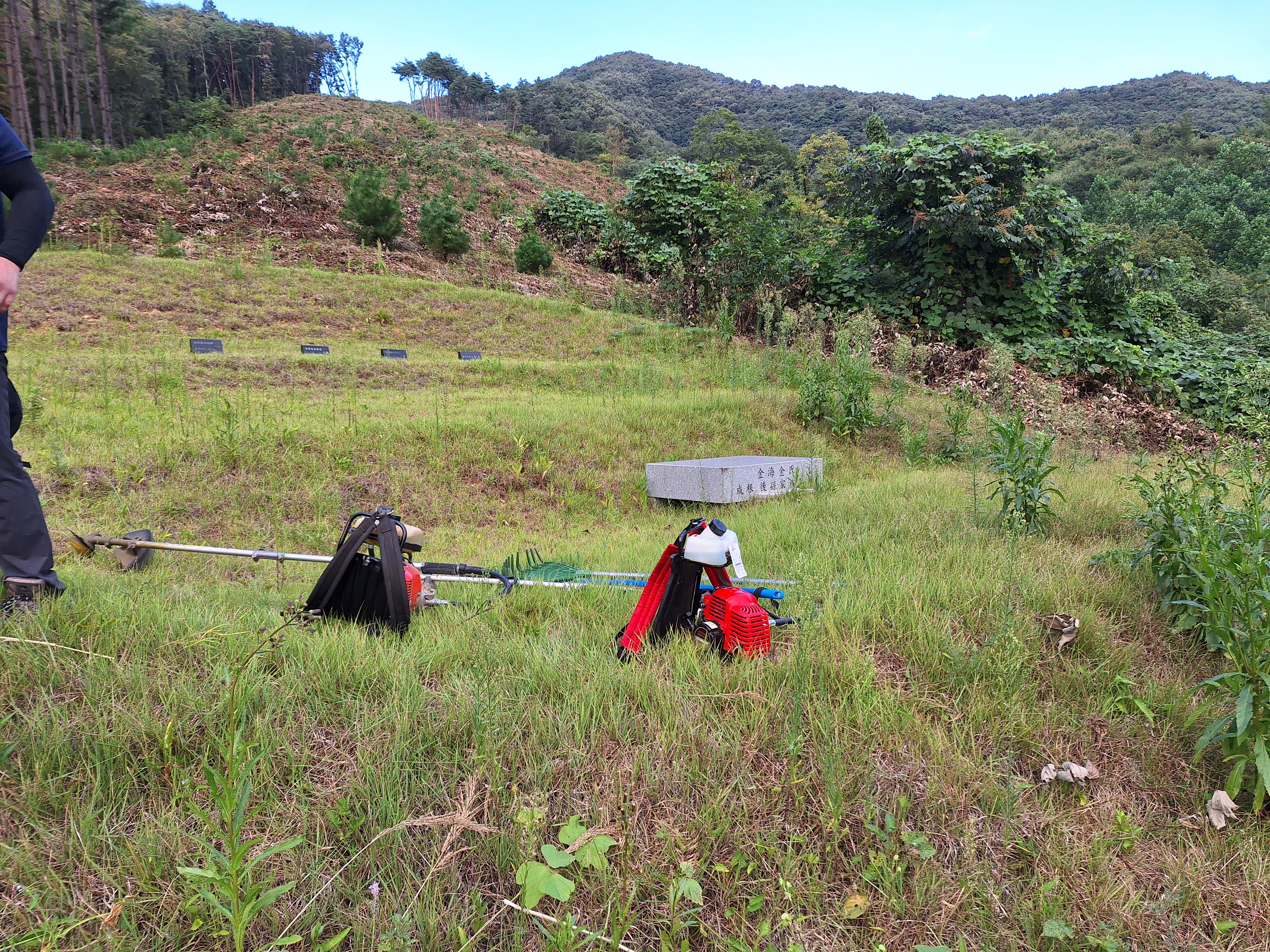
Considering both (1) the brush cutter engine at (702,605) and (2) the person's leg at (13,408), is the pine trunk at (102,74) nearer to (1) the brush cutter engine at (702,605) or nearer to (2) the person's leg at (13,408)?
(2) the person's leg at (13,408)

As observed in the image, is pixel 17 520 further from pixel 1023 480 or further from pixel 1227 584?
pixel 1023 480

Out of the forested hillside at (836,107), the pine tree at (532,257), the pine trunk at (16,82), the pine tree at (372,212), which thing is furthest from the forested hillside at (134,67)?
the forested hillside at (836,107)

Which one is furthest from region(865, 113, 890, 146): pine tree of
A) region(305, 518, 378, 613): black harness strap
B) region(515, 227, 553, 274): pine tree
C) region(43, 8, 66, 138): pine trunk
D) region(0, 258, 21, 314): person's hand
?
region(43, 8, 66, 138): pine trunk

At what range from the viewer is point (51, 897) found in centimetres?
138

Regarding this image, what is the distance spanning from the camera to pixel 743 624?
2.30 metres

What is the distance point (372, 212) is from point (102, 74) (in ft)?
65.3

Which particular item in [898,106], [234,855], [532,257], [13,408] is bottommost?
[234,855]

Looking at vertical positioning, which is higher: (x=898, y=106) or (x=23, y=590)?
(x=898, y=106)

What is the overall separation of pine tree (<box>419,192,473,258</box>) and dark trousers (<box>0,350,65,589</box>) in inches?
465

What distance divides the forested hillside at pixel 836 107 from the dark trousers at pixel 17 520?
1801 inches

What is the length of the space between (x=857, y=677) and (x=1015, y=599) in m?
0.89

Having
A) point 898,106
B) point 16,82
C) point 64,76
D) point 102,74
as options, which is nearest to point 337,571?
point 16,82

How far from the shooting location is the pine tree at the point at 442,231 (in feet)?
43.2

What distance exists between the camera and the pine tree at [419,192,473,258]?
13164 millimetres
